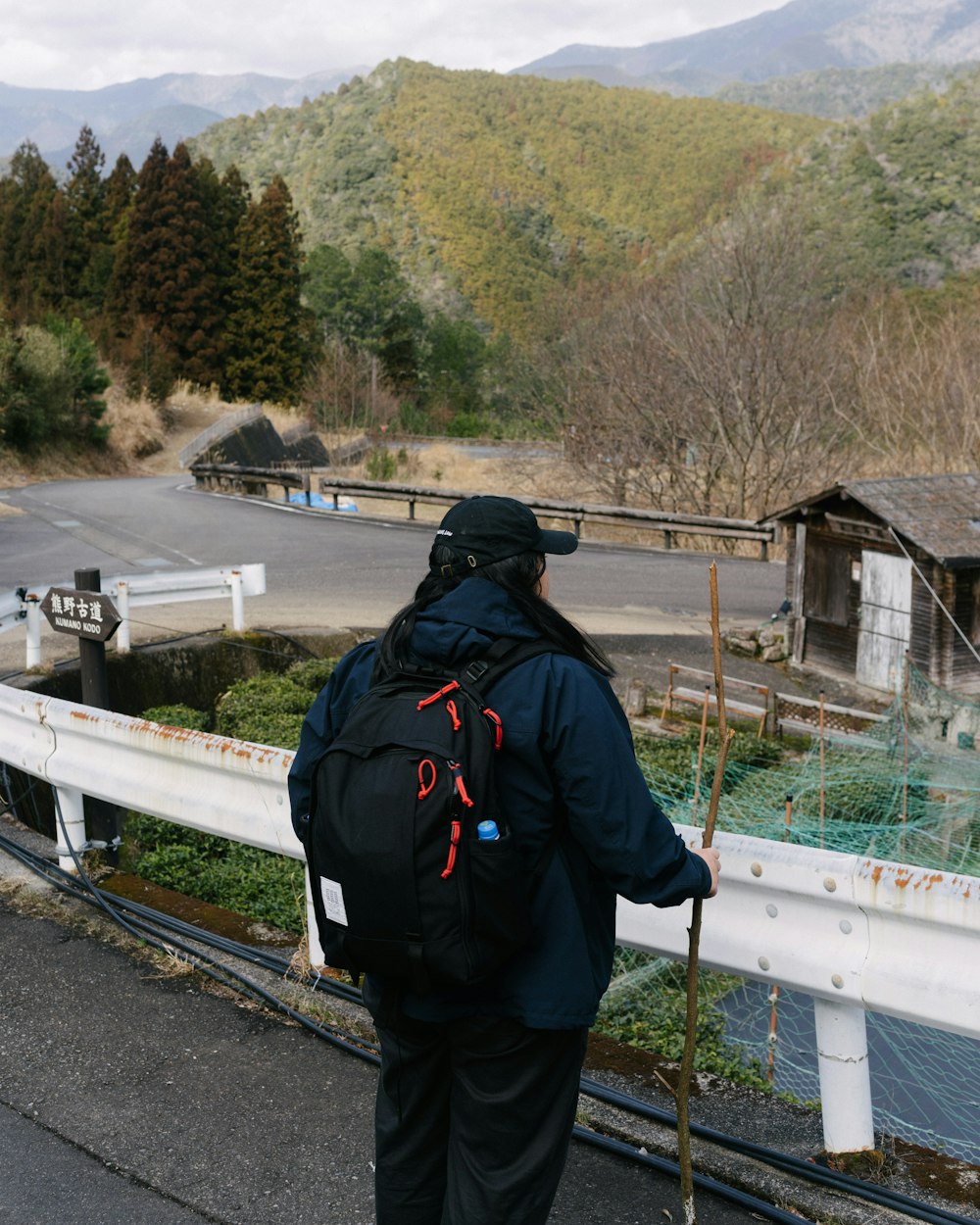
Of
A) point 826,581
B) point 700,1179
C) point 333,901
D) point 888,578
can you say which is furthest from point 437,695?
point 826,581

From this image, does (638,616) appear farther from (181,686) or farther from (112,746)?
(112,746)

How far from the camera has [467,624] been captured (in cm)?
256

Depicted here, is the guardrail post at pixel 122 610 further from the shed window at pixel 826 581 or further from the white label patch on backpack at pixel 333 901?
the shed window at pixel 826 581

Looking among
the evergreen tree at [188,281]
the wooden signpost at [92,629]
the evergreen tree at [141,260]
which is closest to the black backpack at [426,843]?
the wooden signpost at [92,629]

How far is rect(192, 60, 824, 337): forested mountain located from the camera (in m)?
126

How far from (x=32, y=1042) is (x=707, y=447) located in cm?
3026

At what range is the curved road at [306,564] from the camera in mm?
15000

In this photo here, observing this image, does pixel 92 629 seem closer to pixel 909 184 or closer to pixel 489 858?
pixel 489 858

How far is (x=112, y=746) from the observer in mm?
4992

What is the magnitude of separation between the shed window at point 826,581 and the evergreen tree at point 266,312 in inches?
1539

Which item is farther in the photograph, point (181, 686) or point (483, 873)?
point (181, 686)

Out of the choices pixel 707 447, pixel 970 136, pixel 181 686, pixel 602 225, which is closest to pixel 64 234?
pixel 707 447

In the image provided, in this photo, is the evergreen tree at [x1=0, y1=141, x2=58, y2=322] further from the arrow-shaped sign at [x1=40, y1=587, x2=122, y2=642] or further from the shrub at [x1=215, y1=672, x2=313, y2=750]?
the arrow-shaped sign at [x1=40, y1=587, x2=122, y2=642]

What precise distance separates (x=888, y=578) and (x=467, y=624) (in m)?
15.7
